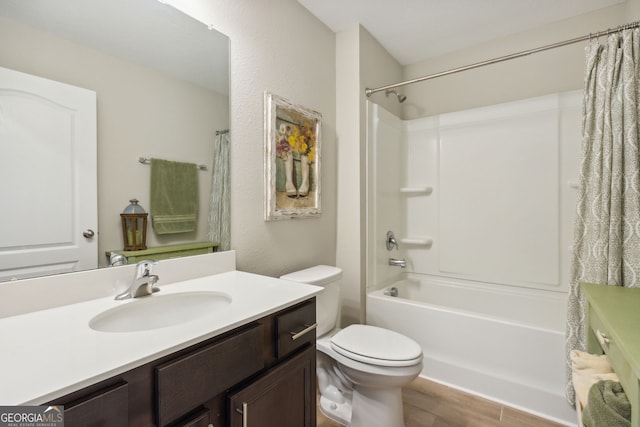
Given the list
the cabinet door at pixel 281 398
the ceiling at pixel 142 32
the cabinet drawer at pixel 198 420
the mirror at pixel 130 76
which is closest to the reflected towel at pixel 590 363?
the cabinet door at pixel 281 398

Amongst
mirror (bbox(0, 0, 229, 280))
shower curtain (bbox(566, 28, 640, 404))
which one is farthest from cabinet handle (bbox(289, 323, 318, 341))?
shower curtain (bbox(566, 28, 640, 404))

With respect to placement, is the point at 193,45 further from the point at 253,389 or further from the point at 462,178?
the point at 462,178

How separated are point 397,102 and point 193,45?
1947 millimetres

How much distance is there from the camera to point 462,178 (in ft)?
8.33

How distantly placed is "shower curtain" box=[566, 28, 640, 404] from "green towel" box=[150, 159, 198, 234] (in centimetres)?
192

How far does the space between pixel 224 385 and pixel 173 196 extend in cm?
80

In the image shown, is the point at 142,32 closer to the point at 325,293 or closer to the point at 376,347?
the point at 325,293

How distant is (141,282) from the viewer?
106 centimetres

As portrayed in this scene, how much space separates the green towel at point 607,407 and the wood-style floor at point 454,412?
2.76 feet

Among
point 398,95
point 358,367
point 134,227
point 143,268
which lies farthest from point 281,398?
point 398,95

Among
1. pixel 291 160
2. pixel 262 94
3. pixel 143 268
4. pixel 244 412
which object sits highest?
pixel 262 94

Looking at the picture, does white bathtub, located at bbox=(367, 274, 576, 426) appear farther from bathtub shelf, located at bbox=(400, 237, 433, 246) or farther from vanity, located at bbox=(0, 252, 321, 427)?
vanity, located at bbox=(0, 252, 321, 427)

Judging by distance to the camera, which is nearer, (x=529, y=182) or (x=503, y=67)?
(x=529, y=182)

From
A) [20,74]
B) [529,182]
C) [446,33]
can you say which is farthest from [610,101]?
[20,74]
